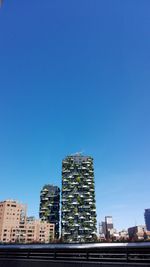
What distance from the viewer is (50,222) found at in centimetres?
17475

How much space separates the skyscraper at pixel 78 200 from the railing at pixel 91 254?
488ft

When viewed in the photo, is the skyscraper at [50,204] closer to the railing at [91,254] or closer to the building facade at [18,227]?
the building facade at [18,227]

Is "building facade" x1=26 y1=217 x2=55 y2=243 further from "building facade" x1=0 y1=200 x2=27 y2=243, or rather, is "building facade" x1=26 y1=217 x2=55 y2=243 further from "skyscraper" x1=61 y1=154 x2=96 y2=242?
"skyscraper" x1=61 y1=154 x2=96 y2=242

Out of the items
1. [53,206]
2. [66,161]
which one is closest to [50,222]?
[53,206]

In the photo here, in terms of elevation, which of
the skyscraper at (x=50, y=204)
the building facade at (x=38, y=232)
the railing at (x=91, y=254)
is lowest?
the building facade at (x=38, y=232)

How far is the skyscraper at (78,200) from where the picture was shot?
15384 centimetres

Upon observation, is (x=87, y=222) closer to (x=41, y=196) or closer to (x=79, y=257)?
(x=41, y=196)

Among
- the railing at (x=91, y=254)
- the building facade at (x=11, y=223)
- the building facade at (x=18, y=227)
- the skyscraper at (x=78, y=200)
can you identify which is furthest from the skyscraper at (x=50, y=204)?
the railing at (x=91, y=254)

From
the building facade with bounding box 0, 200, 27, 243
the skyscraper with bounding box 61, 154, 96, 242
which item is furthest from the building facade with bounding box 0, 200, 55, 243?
the skyscraper with bounding box 61, 154, 96, 242

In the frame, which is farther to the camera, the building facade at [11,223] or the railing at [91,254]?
the building facade at [11,223]

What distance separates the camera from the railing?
385 inches

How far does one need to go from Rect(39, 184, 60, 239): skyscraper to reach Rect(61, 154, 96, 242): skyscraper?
678 inches

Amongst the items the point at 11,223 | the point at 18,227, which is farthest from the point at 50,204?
the point at 11,223

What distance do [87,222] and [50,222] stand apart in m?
31.4
